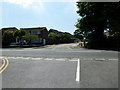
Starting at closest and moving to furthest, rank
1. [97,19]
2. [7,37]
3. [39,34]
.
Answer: [97,19]
[7,37]
[39,34]

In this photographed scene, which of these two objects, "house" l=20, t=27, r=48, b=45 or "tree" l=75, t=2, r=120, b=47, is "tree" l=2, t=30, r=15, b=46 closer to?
"house" l=20, t=27, r=48, b=45

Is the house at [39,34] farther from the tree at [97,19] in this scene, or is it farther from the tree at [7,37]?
the tree at [97,19]

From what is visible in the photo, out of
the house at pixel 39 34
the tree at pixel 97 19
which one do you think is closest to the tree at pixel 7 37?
the house at pixel 39 34

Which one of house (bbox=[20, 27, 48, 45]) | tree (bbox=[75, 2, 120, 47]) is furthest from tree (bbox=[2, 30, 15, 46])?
tree (bbox=[75, 2, 120, 47])

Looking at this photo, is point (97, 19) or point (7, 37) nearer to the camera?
point (97, 19)

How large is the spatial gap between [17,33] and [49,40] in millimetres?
19126

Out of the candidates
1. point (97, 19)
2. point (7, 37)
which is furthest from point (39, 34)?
point (97, 19)

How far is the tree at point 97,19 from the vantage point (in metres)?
23.6

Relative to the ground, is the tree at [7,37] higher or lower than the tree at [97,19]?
lower

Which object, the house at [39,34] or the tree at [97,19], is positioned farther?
the house at [39,34]

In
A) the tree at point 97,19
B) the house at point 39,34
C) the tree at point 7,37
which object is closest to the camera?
the tree at point 97,19

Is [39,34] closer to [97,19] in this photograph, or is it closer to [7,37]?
[7,37]

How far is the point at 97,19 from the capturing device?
87.9ft

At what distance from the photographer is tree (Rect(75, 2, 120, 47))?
23.6 m
